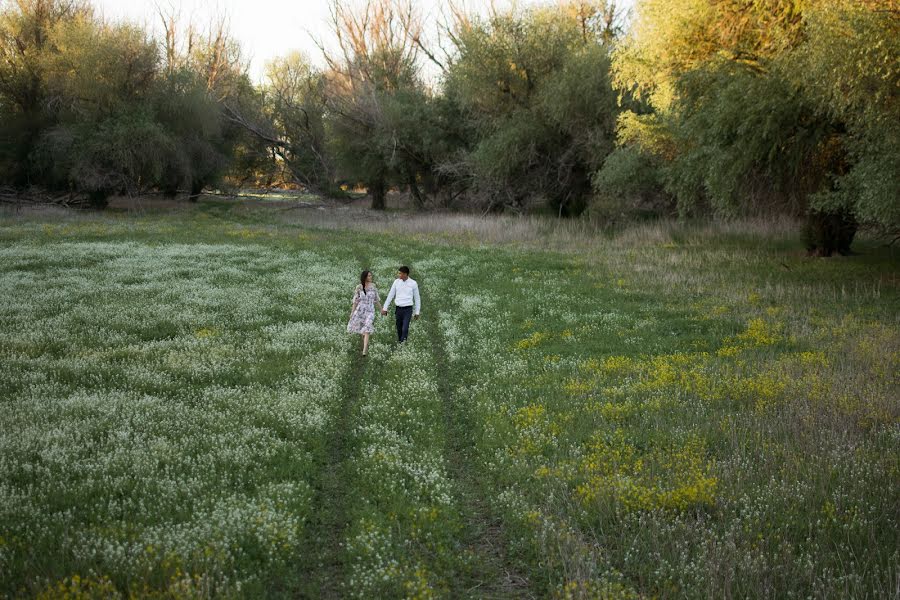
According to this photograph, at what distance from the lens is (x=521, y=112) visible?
4525cm

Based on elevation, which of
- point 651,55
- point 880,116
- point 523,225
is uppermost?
point 651,55

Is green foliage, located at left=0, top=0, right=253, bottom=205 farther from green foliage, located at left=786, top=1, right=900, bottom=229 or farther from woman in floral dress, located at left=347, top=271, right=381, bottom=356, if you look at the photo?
green foliage, located at left=786, top=1, right=900, bottom=229

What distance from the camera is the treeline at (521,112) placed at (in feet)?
65.8

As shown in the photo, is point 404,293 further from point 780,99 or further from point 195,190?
point 195,190

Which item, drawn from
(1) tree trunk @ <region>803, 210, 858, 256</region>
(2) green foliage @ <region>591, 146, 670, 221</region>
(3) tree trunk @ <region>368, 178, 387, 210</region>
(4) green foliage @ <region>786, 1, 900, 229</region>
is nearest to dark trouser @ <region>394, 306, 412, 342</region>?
(4) green foliage @ <region>786, 1, 900, 229</region>

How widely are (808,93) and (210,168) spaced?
4955 centimetres

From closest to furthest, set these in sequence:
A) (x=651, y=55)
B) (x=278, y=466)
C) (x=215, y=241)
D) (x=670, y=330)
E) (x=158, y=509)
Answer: (x=158, y=509)
(x=278, y=466)
(x=670, y=330)
(x=651, y=55)
(x=215, y=241)

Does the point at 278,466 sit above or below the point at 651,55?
below

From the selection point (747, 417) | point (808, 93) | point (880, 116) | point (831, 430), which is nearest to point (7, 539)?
point (747, 417)

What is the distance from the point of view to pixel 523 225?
130ft

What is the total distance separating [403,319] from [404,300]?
0.52 meters

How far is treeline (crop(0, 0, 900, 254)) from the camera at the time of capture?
790 inches

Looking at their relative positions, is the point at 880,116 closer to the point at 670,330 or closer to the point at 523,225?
the point at 670,330

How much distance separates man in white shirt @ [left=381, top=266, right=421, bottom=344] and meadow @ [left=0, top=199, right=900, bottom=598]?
0.77 m
